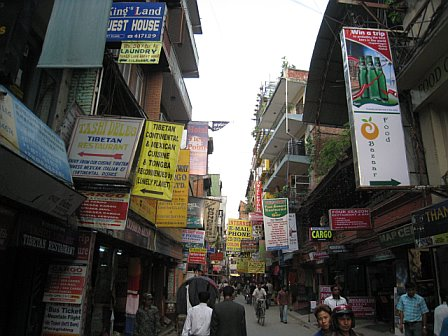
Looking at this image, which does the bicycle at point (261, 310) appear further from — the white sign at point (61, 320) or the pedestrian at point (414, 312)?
the white sign at point (61, 320)

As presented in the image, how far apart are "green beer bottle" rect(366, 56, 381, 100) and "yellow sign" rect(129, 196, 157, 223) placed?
6.54 metres

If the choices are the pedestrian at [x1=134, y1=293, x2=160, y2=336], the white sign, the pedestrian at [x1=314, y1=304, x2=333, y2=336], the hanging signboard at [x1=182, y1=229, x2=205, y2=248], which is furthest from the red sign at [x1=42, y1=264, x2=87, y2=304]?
the hanging signboard at [x1=182, y1=229, x2=205, y2=248]

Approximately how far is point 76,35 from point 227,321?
220 inches

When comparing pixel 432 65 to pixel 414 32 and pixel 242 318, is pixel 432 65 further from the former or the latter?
pixel 242 318

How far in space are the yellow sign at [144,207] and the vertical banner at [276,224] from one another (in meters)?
10.9

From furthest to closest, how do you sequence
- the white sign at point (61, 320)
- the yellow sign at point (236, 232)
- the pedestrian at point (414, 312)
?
the yellow sign at point (236, 232) < the pedestrian at point (414, 312) < the white sign at point (61, 320)

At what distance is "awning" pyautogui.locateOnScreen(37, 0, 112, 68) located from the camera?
6285mm

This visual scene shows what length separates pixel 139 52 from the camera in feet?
27.8

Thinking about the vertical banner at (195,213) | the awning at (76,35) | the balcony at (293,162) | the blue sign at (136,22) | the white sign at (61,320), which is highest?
the balcony at (293,162)

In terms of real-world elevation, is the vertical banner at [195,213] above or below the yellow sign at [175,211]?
above

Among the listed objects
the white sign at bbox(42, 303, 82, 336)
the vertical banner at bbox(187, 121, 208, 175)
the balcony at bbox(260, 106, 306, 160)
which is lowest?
the white sign at bbox(42, 303, 82, 336)

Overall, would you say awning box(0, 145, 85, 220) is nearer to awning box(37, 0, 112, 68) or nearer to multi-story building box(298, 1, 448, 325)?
awning box(37, 0, 112, 68)

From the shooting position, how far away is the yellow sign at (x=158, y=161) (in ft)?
25.5

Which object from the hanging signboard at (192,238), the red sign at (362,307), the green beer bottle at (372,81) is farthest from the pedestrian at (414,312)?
the hanging signboard at (192,238)
